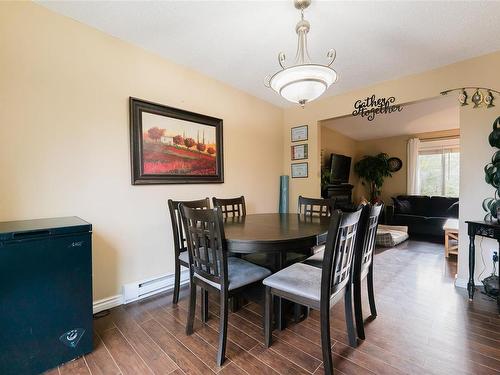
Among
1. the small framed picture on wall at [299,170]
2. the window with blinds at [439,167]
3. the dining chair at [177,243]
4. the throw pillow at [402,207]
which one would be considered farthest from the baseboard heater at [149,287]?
the window with blinds at [439,167]

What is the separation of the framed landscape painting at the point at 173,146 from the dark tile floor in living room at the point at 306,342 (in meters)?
1.26

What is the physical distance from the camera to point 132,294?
7.20ft

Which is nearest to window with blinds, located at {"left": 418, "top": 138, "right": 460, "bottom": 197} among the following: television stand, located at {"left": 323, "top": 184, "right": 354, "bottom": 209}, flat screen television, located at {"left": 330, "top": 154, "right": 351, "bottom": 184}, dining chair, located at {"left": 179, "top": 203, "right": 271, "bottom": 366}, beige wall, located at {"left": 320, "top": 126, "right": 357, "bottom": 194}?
beige wall, located at {"left": 320, "top": 126, "right": 357, "bottom": 194}

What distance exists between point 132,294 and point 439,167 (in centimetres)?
686

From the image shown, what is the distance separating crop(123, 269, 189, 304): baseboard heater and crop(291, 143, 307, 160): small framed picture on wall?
96.0 inches

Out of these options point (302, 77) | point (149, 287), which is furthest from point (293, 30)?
point (149, 287)

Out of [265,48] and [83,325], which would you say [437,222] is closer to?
[265,48]

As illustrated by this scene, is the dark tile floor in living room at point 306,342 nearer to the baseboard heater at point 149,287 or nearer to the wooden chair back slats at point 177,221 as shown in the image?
the baseboard heater at point 149,287

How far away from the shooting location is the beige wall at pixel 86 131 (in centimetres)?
167

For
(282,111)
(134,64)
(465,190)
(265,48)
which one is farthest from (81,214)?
(465,190)

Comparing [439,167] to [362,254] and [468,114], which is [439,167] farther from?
[362,254]

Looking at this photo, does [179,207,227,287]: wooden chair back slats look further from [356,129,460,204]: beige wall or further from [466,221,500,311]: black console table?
[356,129,460,204]: beige wall

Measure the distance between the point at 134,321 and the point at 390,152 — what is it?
6791mm

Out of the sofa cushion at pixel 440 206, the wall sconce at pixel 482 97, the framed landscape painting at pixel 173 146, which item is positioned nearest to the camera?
the wall sconce at pixel 482 97
